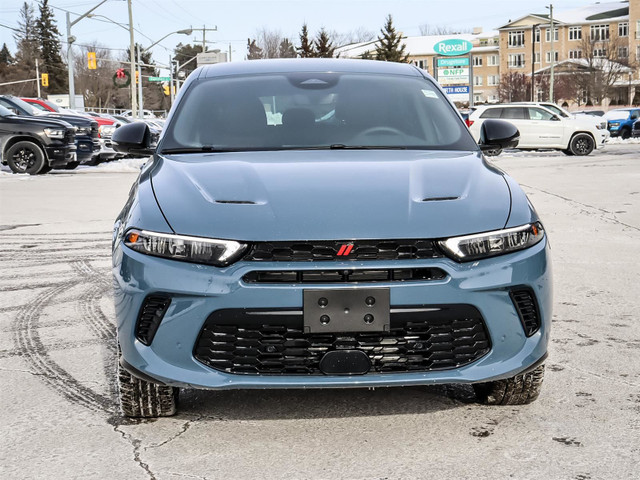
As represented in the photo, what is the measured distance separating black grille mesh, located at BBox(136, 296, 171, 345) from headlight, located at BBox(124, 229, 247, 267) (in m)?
0.17

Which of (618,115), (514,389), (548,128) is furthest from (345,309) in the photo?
(618,115)

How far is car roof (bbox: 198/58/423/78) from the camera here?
16.4 ft

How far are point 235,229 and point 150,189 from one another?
62 cm

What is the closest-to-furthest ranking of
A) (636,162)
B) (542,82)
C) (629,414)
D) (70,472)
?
(70,472) → (629,414) → (636,162) → (542,82)

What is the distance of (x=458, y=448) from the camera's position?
10.5ft

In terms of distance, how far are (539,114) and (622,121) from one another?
54.8 ft

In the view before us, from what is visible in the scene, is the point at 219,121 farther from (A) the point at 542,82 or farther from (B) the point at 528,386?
(A) the point at 542,82

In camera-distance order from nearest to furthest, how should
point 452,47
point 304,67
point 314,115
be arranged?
point 314,115 < point 304,67 < point 452,47

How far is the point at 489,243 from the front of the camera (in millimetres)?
3223

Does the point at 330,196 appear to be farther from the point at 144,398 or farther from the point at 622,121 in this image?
the point at 622,121

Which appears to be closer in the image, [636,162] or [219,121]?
[219,121]

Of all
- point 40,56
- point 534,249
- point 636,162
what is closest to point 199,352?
point 534,249

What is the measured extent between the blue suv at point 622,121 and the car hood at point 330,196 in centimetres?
4066

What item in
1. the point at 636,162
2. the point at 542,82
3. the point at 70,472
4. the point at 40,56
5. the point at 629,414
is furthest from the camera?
Result: the point at 40,56
